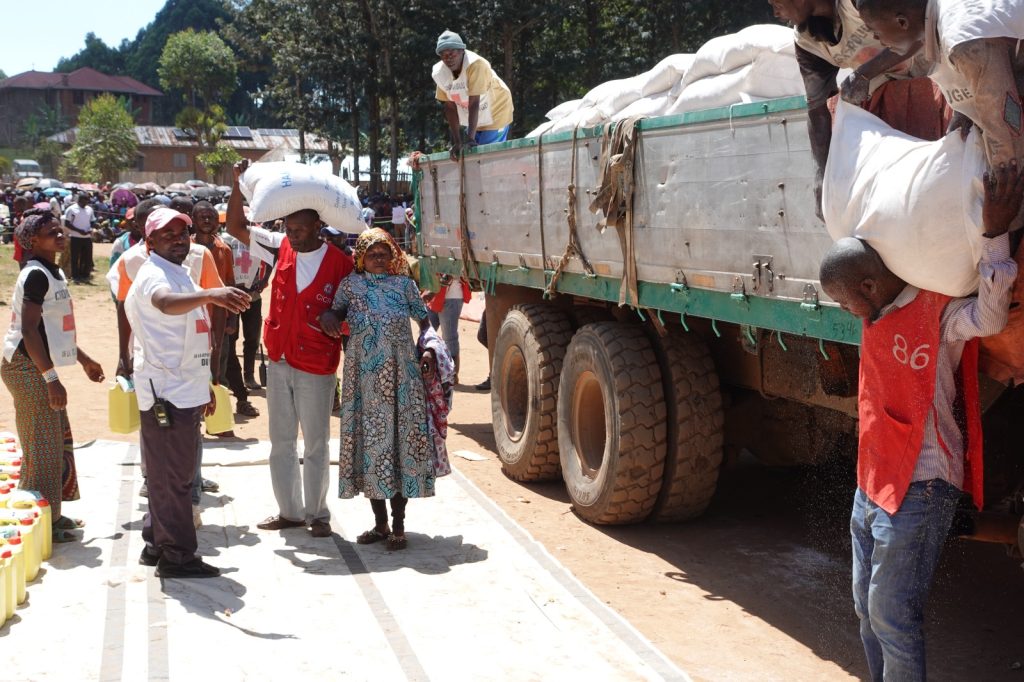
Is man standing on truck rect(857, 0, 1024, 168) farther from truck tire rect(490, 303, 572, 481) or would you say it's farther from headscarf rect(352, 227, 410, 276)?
truck tire rect(490, 303, 572, 481)

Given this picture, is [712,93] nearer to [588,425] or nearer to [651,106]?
[651,106]

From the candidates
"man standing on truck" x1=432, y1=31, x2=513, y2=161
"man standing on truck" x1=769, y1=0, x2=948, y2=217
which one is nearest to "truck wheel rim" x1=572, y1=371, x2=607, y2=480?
"man standing on truck" x1=432, y1=31, x2=513, y2=161

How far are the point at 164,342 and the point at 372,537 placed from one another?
1636 millimetres

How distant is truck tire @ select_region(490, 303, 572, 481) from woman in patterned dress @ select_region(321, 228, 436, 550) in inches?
55.7

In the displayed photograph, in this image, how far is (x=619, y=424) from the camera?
5.95 m

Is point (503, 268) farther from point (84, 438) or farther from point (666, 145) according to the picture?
point (84, 438)

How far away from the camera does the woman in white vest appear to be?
17.7 ft

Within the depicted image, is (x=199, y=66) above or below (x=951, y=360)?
above

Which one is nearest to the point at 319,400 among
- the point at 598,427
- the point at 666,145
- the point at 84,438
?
the point at 598,427

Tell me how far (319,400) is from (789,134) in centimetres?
294

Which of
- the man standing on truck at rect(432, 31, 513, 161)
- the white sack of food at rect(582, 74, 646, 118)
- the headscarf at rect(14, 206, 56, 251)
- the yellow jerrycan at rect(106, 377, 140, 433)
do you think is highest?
the man standing on truck at rect(432, 31, 513, 161)

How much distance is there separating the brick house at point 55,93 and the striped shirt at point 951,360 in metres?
105

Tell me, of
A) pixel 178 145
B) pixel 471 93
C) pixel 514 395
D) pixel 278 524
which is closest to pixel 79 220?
pixel 471 93

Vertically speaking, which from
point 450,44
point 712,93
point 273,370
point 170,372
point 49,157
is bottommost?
point 273,370
